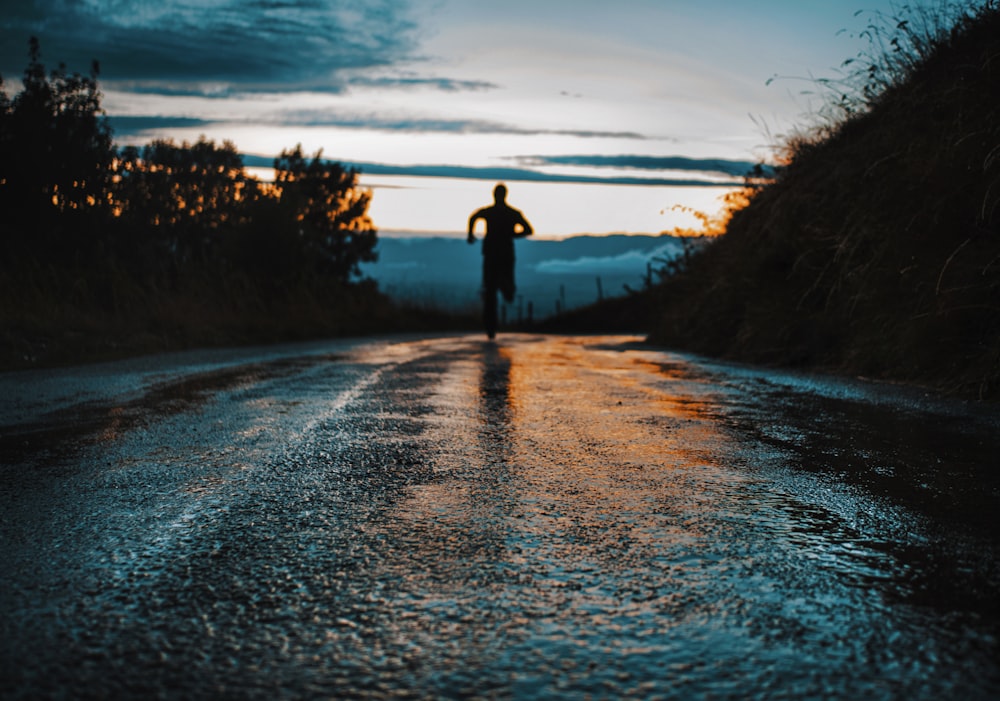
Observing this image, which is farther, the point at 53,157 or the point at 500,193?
the point at 53,157

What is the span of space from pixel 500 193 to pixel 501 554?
13320mm

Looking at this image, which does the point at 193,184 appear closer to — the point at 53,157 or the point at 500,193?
the point at 53,157

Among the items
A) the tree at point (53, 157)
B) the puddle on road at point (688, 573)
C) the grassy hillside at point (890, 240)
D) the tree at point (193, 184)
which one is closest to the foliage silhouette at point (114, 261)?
the tree at point (53, 157)

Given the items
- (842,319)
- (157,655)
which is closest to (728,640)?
(157,655)

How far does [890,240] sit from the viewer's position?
9.41 meters

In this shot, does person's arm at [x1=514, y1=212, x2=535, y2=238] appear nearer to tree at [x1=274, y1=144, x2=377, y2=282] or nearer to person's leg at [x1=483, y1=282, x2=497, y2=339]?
person's leg at [x1=483, y1=282, x2=497, y2=339]

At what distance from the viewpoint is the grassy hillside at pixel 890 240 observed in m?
8.19

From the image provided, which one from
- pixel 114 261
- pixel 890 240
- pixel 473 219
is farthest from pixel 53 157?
pixel 890 240

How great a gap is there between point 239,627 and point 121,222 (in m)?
24.5

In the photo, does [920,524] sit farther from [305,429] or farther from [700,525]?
[305,429]

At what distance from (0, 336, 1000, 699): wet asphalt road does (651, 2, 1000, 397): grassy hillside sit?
1.80m

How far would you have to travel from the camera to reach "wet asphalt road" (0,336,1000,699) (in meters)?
2.28

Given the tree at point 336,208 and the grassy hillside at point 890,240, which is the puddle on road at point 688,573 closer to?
the grassy hillside at point 890,240

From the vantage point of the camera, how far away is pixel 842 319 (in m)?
10.7
